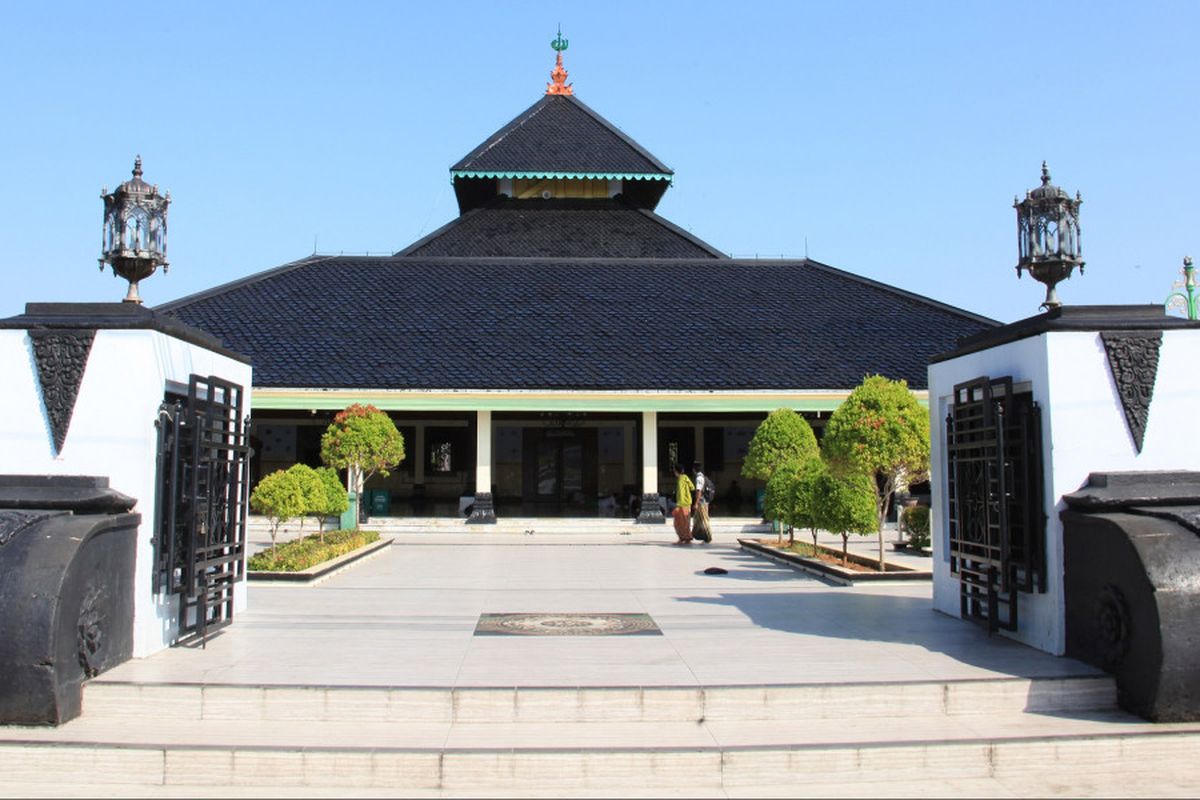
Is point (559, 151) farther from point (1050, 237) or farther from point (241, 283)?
point (1050, 237)

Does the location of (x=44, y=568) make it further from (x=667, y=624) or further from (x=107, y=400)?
(x=667, y=624)

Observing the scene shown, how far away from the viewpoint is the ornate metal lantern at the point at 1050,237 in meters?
7.88

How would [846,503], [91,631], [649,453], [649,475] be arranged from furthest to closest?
[649,453], [649,475], [846,503], [91,631]

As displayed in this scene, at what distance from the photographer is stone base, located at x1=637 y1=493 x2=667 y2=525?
22.7 m

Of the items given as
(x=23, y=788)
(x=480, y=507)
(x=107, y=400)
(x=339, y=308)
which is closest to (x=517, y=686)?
(x=23, y=788)

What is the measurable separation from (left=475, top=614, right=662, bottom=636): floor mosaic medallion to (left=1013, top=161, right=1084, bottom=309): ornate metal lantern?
A: 417 cm

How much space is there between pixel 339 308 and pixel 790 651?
21171mm

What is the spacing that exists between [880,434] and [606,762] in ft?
25.0

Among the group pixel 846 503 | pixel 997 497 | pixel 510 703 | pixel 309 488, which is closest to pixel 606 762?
pixel 510 703

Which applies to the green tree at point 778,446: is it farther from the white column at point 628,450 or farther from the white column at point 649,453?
the white column at point 628,450

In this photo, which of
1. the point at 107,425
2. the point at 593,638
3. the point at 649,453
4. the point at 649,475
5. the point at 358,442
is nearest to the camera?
the point at 107,425

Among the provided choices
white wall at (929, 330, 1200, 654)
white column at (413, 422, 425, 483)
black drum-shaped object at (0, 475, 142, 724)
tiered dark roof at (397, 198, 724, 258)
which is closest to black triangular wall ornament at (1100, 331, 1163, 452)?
white wall at (929, 330, 1200, 654)

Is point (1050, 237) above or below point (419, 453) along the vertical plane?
above

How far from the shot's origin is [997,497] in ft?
25.3
